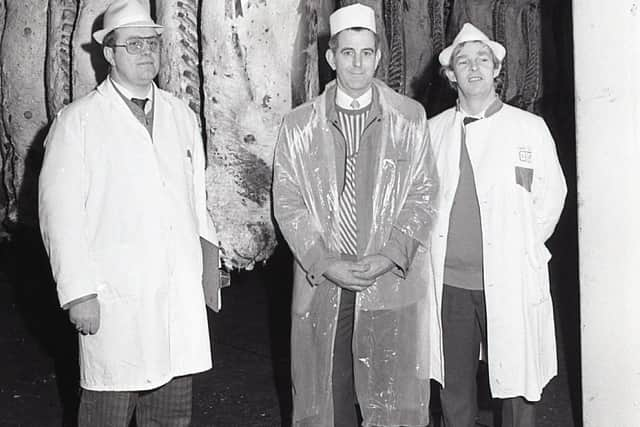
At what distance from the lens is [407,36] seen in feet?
12.8

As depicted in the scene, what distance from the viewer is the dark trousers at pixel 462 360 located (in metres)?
3.13

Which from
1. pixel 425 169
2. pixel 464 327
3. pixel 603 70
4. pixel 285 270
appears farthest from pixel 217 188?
pixel 285 270

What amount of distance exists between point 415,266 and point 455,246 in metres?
0.15

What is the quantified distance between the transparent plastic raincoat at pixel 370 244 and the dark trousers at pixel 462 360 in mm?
62

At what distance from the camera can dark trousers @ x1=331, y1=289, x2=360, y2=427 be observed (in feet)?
10.3

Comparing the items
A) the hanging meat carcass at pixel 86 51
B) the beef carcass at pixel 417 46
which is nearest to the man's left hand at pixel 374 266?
the beef carcass at pixel 417 46

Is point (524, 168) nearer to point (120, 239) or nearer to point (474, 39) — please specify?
point (474, 39)

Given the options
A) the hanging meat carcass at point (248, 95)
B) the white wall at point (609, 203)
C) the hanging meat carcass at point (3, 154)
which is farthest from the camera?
the hanging meat carcass at point (3, 154)

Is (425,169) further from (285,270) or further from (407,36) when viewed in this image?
(285,270)

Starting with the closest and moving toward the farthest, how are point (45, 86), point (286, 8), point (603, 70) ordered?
point (603, 70)
point (286, 8)
point (45, 86)

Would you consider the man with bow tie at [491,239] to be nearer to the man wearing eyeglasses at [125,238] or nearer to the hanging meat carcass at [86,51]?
the man wearing eyeglasses at [125,238]

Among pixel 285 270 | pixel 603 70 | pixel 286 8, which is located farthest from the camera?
pixel 285 270

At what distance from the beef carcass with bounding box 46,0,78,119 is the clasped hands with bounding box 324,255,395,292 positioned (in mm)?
1389

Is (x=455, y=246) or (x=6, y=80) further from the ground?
(x=6, y=80)
